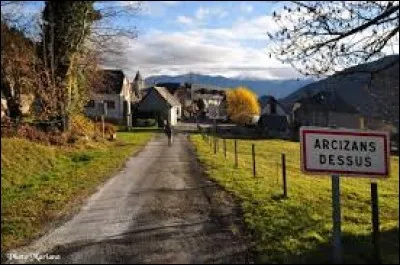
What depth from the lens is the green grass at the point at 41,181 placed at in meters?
11.8

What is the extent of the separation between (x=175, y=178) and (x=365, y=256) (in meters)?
10.5

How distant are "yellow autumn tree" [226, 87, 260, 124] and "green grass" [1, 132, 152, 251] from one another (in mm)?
81093

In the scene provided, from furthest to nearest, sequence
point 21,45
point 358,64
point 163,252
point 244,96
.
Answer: point 244,96 → point 21,45 → point 358,64 → point 163,252

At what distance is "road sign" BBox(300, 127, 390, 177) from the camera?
8.27 metres

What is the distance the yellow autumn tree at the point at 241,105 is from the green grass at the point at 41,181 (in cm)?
8109

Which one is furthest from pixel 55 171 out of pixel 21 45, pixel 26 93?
pixel 26 93

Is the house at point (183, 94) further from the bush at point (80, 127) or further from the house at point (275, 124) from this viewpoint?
the bush at point (80, 127)

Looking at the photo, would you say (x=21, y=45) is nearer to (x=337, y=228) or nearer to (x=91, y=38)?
(x=91, y=38)

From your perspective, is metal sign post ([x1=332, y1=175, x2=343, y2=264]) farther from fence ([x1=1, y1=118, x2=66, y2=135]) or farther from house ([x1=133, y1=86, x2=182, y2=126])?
house ([x1=133, y1=86, x2=182, y2=126])

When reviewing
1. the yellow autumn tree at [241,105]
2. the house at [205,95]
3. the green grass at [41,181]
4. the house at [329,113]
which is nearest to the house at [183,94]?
the house at [205,95]

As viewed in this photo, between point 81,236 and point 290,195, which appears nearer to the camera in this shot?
point 81,236

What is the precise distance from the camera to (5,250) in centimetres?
980

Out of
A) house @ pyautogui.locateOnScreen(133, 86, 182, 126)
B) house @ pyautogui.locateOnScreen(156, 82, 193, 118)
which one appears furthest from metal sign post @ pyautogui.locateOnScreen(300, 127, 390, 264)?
house @ pyautogui.locateOnScreen(156, 82, 193, 118)

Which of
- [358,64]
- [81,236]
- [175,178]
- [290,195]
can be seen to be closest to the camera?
[81,236]
